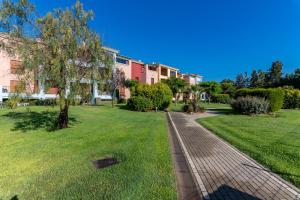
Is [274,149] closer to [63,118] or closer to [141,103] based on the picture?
[63,118]

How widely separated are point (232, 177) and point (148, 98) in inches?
781

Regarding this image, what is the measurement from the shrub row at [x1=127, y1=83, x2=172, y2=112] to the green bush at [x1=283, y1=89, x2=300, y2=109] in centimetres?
1758

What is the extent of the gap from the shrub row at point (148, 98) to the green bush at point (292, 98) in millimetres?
17580

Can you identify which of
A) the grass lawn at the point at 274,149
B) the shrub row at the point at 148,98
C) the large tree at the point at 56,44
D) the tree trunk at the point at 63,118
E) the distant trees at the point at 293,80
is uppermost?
the distant trees at the point at 293,80

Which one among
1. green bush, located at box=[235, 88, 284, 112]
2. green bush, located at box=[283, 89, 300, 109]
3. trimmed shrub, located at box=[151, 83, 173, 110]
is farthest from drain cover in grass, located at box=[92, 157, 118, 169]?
green bush, located at box=[283, 89, 300, 109]

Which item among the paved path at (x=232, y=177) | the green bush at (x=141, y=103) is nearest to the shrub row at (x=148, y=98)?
the green bush at (x=141, y=103)

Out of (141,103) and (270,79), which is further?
(270,79)

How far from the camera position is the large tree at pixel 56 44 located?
9.35m

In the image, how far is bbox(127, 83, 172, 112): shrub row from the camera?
24.4 meters

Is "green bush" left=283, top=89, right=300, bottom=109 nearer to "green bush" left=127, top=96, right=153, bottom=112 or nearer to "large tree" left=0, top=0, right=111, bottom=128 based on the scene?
"green bush" left=127, top=96, right=153, bottom=112

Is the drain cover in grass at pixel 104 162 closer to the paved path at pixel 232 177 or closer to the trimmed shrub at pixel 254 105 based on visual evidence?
the paved path at pixel 232 177

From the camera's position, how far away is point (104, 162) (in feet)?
20.0

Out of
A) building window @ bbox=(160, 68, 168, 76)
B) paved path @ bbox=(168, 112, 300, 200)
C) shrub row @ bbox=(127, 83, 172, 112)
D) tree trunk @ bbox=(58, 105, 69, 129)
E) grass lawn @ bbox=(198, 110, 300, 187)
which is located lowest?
paved path @ bbox=(168, 112, 300, 200)

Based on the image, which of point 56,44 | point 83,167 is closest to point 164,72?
point 56,44
